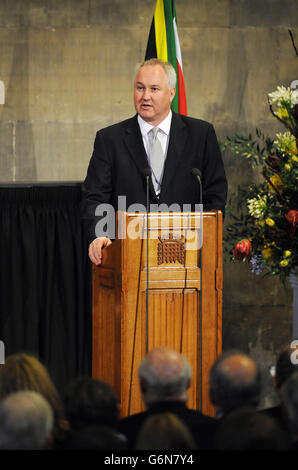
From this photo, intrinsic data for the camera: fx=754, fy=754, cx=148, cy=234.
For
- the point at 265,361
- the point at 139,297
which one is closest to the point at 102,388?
the point at 139,297

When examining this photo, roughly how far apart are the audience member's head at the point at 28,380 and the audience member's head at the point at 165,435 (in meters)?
0.44

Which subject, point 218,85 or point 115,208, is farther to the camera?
point 218,85

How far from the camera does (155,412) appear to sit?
2.38 meters

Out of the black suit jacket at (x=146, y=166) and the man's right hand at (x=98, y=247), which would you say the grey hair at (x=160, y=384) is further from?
the black suit jacket at (x=146, y=166)

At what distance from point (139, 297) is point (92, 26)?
3.30m

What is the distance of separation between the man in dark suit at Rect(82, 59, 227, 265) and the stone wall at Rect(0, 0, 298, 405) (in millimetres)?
1961

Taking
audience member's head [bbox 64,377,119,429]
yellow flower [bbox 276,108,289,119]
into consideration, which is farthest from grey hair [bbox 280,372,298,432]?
yellow flower [bbox 276,108,289,119]

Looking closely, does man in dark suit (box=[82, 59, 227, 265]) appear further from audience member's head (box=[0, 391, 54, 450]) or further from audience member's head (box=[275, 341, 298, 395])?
audience member's head (box=[0, 391, 54, 450])

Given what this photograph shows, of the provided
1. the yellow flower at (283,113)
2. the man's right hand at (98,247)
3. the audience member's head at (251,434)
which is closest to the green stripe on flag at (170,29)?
the yellow flower at (283,113)

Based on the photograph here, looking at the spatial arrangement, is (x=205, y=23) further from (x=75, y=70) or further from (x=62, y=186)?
(x=62, y=186)

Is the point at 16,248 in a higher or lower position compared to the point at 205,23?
lower
